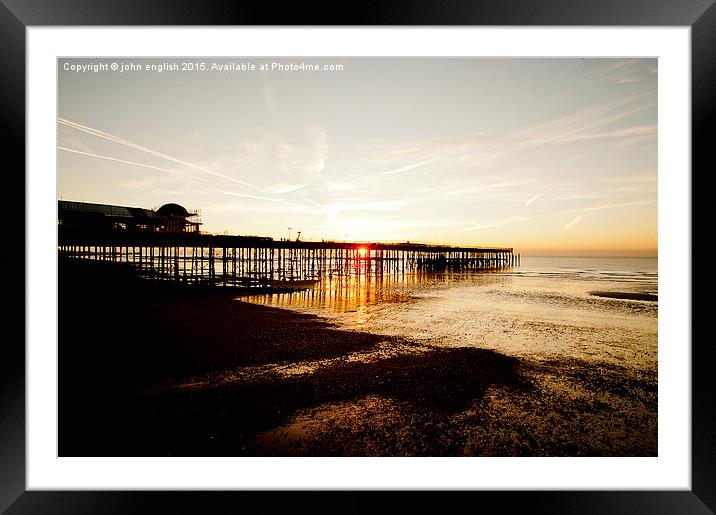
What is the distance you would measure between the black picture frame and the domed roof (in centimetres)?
3249

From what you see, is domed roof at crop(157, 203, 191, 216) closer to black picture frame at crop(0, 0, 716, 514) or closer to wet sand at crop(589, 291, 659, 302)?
wet sand at crop(589, 291, 659, 302)

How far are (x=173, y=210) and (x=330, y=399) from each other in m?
34.2

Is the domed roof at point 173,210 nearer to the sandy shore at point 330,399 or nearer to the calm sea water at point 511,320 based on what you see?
the calm sea water at point 511,320

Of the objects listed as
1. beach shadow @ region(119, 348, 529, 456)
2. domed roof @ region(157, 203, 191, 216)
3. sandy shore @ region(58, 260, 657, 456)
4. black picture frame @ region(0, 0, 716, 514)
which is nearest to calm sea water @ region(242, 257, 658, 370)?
sandy shore @ region(58, 260, 657, 456)

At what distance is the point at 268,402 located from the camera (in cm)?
383

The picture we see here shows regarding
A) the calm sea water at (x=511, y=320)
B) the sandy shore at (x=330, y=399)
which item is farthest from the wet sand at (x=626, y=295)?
the sandy shore at (x=330, y=399)

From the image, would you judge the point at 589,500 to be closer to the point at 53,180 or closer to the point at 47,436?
the point at 47,436

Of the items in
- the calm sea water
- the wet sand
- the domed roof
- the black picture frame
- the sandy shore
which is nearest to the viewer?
the black picture frame

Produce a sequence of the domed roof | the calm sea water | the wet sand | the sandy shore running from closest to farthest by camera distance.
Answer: the sandy shore < the calm sea water < the wet sand < the domed roof

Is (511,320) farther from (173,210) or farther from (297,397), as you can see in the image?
(173,210)

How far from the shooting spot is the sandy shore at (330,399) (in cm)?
328

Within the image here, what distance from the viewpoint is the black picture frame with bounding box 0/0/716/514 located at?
9.27ft

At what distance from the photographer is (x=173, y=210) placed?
108 ft
